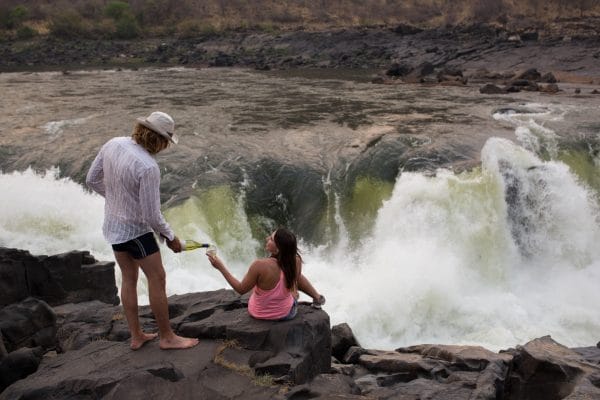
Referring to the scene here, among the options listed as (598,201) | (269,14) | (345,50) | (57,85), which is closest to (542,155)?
(598,201)

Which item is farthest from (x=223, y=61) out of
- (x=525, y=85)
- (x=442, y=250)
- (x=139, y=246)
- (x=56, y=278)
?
(x=139, y=246)

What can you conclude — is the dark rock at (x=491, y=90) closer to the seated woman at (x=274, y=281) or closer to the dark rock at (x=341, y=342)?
the dark rock at (x=341, y=342)

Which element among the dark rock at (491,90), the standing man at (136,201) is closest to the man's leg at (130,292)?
the standing man at (136,201)

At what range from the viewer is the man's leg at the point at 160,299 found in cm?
577

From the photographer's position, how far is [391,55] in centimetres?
4734

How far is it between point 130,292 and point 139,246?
1.78ft

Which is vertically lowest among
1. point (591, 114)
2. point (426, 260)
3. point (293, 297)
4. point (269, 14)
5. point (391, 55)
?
point (426, 260)

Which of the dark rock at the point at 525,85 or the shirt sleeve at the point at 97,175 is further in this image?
the dark rock at the point at 525,85

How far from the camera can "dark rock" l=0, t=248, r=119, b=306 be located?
7832 mm

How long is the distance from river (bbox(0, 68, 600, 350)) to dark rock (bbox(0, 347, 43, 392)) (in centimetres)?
510

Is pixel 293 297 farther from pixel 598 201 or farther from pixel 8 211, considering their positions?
pixel 598 201

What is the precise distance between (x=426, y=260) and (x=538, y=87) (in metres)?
17.7

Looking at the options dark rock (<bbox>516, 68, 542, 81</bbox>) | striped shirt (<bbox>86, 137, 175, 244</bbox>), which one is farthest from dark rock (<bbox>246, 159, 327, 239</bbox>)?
dark rock (<bbox>516, 68, 542, 81</bbox>)

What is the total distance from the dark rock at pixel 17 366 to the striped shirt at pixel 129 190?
151 cm
